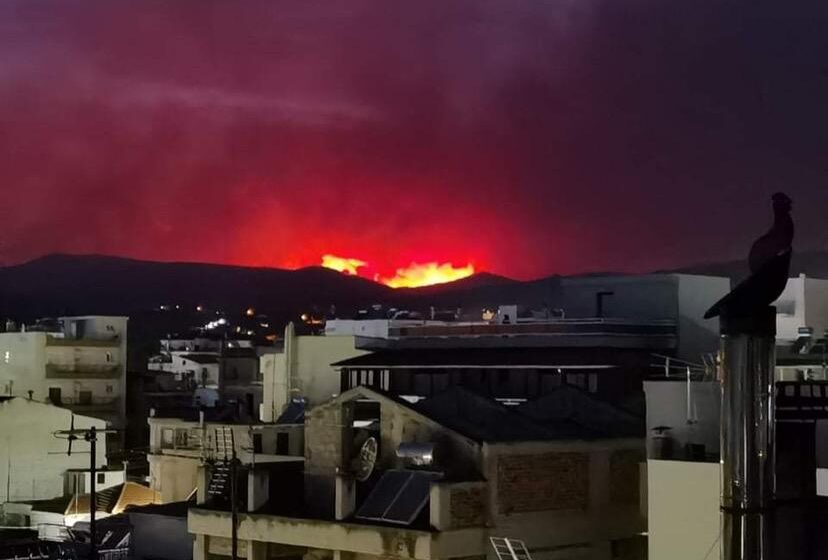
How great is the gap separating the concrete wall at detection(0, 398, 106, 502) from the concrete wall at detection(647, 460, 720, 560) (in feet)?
97.4

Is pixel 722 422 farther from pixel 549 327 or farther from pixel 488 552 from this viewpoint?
pixel 549 327

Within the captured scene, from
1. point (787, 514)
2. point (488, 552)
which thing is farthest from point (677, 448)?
point (488, 552)

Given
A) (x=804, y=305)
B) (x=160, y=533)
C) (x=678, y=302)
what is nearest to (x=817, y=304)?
(x=804, y=305)

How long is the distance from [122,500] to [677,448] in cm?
2330

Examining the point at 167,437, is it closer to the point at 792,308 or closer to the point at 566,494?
the point at 566,494

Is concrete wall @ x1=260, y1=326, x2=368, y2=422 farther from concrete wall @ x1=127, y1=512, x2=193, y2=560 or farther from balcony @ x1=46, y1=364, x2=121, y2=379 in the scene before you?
concrete wall @ x1=127, y1=512, x2=193, y2=560

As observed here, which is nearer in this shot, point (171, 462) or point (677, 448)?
point (677, 448)

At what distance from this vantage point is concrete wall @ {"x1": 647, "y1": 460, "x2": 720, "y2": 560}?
699 inches

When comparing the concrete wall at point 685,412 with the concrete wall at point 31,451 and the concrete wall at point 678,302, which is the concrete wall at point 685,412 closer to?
the concrete wall at point 678,302

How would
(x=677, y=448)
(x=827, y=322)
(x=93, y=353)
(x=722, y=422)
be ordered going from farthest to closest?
(x=93, y=353), (x=827, y=322), (x=677, y=448), (x=722, y=422)

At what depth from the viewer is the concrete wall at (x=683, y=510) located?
17.8 metres

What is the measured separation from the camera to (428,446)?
2325 centimetres

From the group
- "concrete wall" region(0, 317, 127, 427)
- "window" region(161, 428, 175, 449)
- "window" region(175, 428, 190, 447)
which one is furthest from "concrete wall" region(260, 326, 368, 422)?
"concrete wall" region(0, 317, 127, 427)

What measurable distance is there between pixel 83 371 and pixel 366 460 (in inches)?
1291
